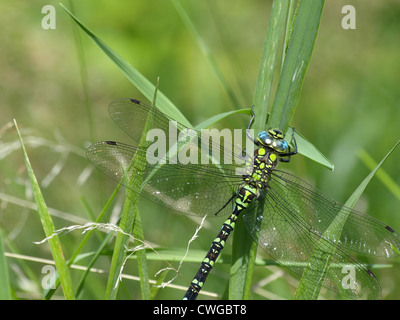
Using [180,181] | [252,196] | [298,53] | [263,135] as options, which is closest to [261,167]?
[252,196]

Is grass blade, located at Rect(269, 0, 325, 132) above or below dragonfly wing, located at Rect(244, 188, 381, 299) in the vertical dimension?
above

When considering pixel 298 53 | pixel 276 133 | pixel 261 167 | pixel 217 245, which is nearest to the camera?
pixel 298 53

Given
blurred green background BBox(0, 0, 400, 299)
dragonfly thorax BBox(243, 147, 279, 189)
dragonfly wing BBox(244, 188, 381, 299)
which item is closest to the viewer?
dragonfly wing BBox(244, 188, 381, 299)

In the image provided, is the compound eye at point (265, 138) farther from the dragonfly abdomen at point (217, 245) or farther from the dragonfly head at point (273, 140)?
the dragonfly abdomen at point (217, 245)

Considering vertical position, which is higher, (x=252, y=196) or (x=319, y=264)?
(x=252, y=196)

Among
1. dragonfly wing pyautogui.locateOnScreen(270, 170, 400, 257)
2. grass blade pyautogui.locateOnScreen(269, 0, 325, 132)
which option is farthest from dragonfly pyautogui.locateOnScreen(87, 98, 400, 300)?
grass blade pyautogui.locateOnScreen(269, 0, 325, 132)

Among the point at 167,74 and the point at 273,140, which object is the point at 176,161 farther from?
the point at 167,74

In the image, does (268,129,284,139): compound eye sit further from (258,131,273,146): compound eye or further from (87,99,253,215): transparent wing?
(87,99,253,215): transparent wing

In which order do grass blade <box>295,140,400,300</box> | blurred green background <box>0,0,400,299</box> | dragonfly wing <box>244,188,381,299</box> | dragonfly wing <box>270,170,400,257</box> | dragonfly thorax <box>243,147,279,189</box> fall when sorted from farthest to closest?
1. blurred green background <box>0,0,400,299</box>
2. dragonfly thorax <box>243,147,279,189</box>
3. dragonfly wing <box>270,170,400,257</box>
4. dragonfly wing <box>244,188,381,299</box>
5. grass blade <box>295,140,400,300</box>
